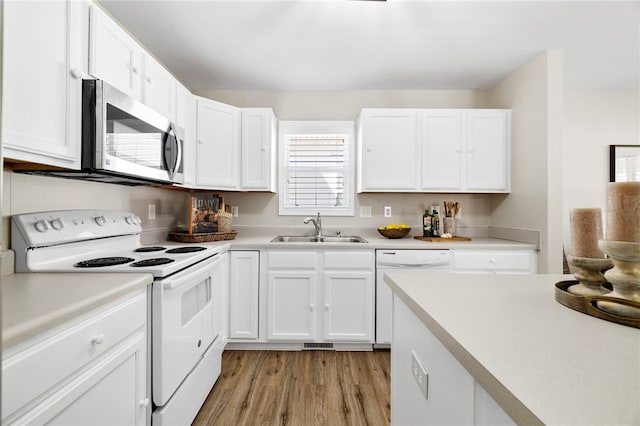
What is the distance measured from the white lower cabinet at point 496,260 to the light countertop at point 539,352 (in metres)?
1.60

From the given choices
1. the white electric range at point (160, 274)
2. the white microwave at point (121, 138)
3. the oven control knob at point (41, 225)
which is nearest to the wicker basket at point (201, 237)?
the white electric range at point (160, 274)

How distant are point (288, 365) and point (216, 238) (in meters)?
1.17

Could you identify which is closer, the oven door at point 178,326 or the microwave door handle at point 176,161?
the oven door at point 178,326

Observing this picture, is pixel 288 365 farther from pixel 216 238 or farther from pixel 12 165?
pixel 12 165

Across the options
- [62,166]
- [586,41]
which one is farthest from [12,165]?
[586,41]

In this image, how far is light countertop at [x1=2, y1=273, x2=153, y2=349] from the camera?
2.57 feet

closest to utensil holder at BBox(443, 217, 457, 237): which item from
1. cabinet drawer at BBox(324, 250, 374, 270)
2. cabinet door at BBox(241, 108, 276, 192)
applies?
cabinet drawer at BBox(324, 250, 374, 270)

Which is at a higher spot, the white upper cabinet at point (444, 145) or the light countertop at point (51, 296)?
the white upper cabinet at point (444, 145)

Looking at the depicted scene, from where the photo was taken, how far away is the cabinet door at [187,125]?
230 cm

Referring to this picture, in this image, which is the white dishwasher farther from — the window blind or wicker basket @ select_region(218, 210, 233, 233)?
wicker basket @ select_region(218, 210, 233, 233)

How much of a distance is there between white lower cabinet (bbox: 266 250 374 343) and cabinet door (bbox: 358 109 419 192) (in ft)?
2.66

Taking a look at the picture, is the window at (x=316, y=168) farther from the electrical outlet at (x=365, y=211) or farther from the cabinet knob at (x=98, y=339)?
the cabinet knob at (x=98, y=339)

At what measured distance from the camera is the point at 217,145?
2643 millimetres

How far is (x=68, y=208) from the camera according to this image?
5.31 ft
